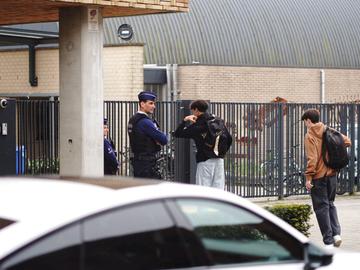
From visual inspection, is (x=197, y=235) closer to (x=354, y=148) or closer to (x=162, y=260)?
(x=162, y=260)

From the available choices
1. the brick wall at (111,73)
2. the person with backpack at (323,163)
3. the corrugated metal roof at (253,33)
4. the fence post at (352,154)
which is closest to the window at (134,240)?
the person with backpack at (323,163)

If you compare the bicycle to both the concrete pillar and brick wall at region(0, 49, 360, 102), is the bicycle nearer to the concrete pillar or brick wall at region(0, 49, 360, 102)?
the concrete pillar

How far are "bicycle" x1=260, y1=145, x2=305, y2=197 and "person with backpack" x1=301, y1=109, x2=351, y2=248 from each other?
759 centimetres

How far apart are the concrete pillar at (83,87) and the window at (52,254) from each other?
8.31m

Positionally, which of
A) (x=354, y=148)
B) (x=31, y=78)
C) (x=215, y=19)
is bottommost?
(x=354, y=148)

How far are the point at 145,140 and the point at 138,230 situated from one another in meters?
7.11

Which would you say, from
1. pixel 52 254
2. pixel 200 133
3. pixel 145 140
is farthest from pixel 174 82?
pixel 52 254

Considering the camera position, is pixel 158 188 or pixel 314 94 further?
pixel 314 94

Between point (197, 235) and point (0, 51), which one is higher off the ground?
point (0, 51)

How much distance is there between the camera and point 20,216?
4.89m

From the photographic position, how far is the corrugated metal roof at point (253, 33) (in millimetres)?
37438

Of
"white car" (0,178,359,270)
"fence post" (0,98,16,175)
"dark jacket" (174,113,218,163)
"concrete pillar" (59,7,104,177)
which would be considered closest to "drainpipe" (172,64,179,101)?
"fence post" (0,98,16,175)

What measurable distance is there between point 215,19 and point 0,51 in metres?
14.1

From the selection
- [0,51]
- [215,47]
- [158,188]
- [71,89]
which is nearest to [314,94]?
[215,47]
